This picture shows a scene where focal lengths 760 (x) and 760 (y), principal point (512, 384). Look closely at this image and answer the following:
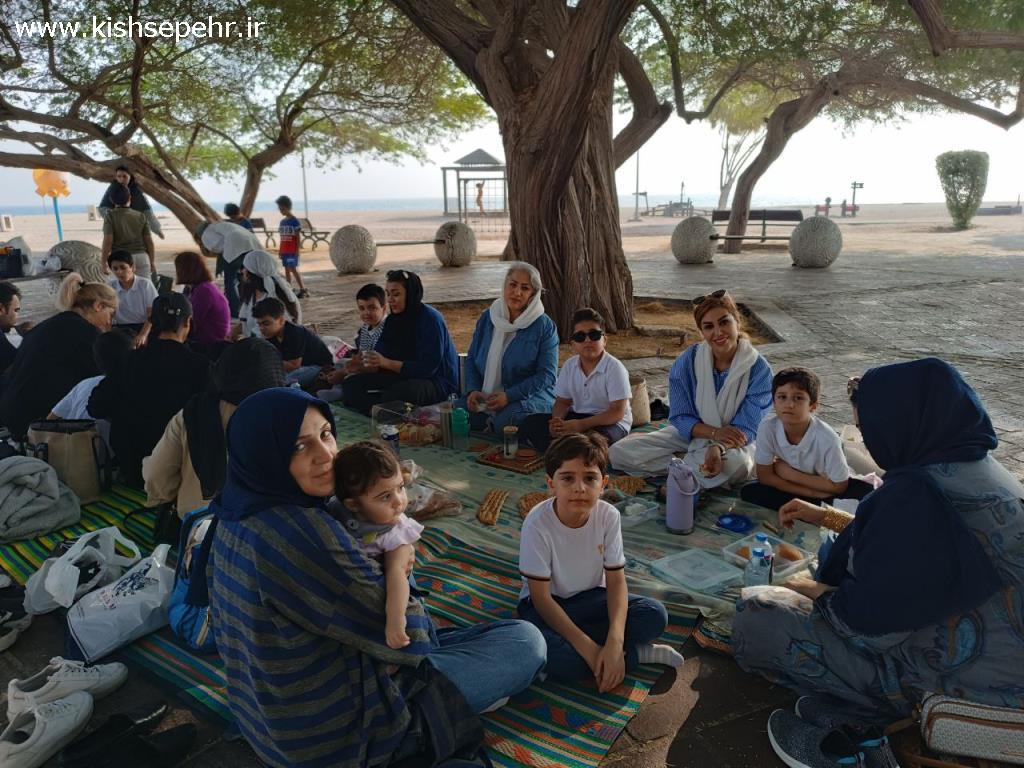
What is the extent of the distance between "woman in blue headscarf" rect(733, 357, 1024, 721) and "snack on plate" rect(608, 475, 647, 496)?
1979mm

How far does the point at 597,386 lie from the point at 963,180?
83.6 feet

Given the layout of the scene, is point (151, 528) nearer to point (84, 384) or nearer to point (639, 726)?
point (84, 384)

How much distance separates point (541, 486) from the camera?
15.6 ft

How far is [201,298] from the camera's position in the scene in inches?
264

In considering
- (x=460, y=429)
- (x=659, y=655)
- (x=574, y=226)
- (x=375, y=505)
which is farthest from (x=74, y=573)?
(x=574, y=226)

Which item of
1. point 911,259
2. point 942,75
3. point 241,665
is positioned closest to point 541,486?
point 241,665

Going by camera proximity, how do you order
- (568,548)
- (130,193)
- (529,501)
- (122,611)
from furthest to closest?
(130,193), (529,501), (122,611), (568,548)

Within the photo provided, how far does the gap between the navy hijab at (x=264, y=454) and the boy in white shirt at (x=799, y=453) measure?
8.99 ft

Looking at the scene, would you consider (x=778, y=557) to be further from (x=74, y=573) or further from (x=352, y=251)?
(x=352, y=251)

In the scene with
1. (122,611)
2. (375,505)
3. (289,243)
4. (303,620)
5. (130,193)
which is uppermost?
(130,193)

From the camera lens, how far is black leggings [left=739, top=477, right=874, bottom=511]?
4.11 m

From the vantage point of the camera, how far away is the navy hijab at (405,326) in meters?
6.00

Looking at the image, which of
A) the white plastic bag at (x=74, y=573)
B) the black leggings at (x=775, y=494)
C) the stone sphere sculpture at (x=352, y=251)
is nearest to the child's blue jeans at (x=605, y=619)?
the black leggings at (x=775, y=494)

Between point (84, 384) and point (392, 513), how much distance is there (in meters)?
3.32
